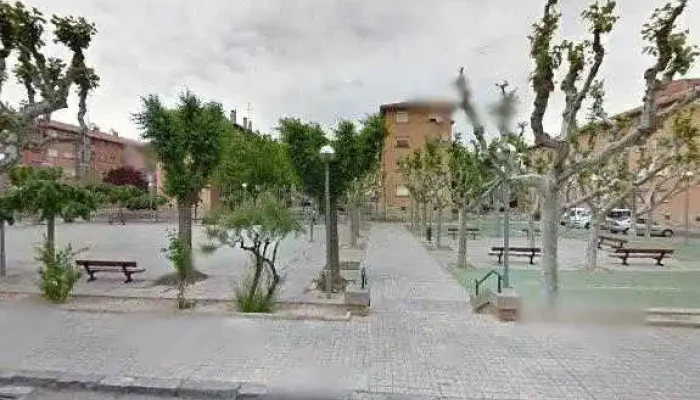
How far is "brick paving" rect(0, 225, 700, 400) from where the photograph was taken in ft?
18.0

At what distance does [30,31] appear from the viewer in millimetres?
10078

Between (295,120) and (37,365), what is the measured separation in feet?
24.1

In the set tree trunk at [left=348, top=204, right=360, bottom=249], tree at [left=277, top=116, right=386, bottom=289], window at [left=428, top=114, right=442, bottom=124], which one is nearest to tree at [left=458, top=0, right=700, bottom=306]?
tree at [left=277, top=116, right=386, bottom=289]

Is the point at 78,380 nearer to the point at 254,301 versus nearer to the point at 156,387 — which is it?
the point at 156,387

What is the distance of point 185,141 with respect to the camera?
38.3 feet

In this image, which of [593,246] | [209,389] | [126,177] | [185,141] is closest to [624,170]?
[593,246]

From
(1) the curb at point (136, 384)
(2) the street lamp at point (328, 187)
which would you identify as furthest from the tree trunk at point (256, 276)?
(1) the curb at point (136, 384)

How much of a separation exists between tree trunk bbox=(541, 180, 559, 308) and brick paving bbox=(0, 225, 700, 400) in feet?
3.34

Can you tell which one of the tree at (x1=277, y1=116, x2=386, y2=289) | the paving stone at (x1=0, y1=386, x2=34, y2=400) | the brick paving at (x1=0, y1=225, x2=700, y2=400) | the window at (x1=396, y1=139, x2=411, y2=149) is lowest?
the paving stone at (x1=0, y1=386, x2=34, y2=400)

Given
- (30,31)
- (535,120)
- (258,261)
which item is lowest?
(258,261)

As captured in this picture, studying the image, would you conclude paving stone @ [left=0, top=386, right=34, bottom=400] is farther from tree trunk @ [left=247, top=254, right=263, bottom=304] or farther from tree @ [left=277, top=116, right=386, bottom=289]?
tree @ [left=277, top=116, right=386, bottom=289]

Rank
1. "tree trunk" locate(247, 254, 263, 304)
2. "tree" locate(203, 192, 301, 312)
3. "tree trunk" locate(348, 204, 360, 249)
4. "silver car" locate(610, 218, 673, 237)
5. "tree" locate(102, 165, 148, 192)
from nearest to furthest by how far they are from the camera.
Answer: "tree" locate(203, 192, 301, 312) → "tree trunk" locate(247, 254, 263, 304) → "tree trunk" locate(348, 204, 360, 249) → "silver car" locate(610, 218, 673, 237) → "tree" locate(102, 165, 148, 192)

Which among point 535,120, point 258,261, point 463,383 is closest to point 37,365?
point 258,261

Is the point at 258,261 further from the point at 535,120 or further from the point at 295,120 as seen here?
the point at 535,120
